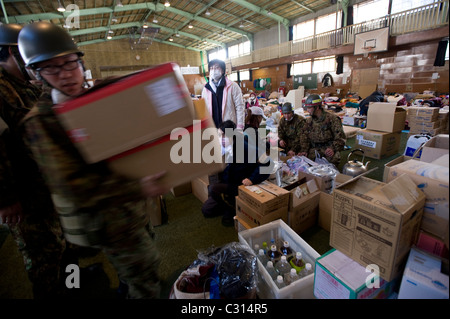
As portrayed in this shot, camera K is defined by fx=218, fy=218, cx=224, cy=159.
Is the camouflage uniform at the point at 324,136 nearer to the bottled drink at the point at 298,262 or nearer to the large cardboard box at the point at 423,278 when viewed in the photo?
the bottled drink at the point at 298,262

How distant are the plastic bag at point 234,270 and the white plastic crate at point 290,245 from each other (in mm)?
64

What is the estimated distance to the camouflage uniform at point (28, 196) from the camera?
3.27ft

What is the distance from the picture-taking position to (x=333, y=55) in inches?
347

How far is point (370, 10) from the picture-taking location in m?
7.82

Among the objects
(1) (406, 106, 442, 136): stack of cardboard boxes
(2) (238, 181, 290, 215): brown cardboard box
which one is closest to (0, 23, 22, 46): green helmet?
(2) (238, 181, 290, 215): brown cardboard box

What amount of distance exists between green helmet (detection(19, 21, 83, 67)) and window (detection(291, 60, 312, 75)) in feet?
36.1

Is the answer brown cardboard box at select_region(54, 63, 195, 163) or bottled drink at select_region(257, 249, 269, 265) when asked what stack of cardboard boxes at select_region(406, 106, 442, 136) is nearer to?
bottled drink at select_region(257, 249, 269, 265)

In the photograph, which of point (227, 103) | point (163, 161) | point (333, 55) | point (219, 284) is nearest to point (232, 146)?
point (227, 103)

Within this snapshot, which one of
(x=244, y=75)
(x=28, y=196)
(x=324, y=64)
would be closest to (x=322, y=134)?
(x=28, y=196)

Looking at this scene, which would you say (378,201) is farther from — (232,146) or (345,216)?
(232,146)

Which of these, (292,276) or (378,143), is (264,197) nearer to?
(292,276)

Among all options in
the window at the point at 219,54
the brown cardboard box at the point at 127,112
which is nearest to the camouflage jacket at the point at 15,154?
the brown cardboard box at the point at 127,112

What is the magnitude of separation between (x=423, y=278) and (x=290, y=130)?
2.41 metres

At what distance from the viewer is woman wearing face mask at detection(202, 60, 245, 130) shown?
2666 mm
